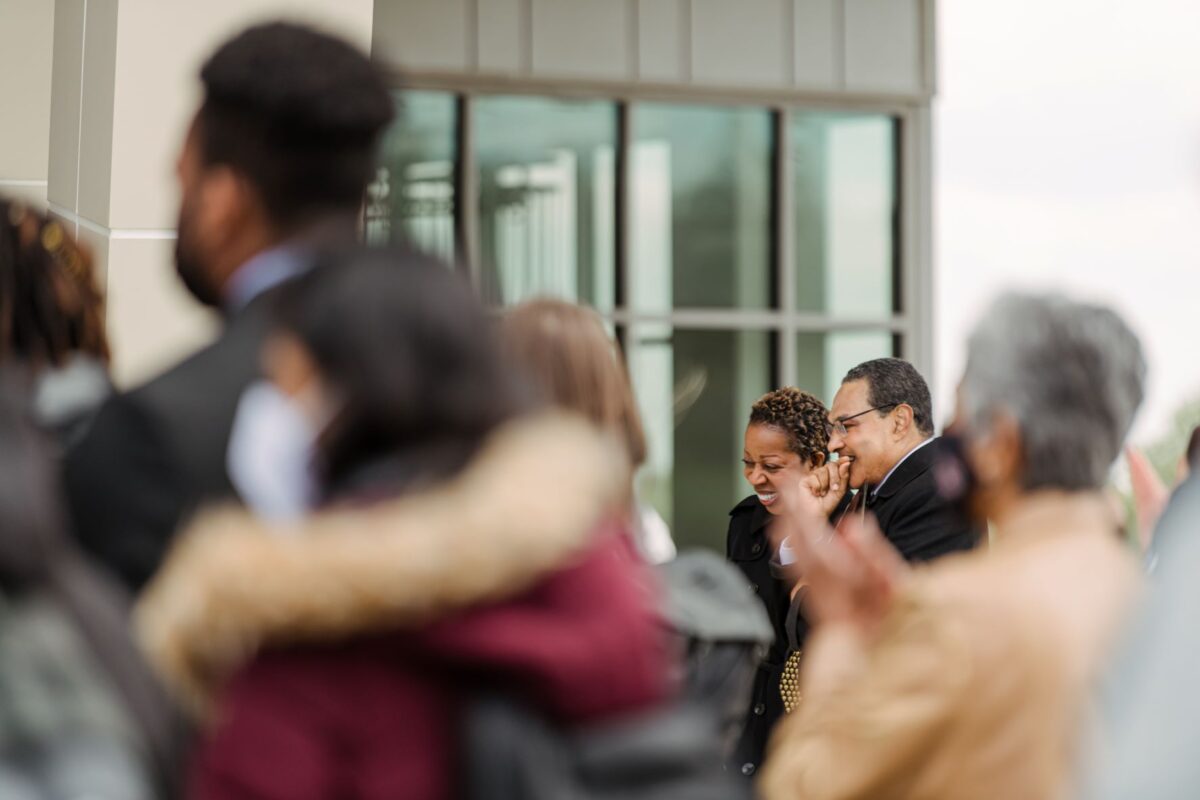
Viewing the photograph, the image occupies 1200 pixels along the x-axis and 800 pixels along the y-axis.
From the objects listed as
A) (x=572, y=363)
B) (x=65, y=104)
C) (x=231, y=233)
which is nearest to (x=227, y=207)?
(x=231, y=233)

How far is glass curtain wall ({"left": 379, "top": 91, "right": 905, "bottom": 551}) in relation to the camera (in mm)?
11180

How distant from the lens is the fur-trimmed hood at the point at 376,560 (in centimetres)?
162

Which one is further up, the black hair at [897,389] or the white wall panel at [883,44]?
the white wall panel at [883,44]

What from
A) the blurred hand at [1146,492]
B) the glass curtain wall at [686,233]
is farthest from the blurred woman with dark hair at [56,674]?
the glass curtain wall at [686,233]

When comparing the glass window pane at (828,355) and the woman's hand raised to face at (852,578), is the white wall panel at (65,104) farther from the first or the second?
the glass window pane at (828,355)

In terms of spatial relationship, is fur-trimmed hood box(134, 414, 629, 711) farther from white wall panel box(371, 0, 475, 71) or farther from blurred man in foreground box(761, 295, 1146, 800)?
white wall panel box(371, 0, 475, 71)

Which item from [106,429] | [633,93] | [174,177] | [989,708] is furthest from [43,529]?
[633,93]

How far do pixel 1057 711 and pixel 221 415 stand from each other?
1130 millimetres

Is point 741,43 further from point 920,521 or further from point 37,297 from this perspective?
point 37,297

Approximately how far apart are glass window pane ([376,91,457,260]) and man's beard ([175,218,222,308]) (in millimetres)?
8637

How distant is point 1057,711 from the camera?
2.18 metres

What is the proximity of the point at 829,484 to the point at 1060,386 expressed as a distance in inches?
130

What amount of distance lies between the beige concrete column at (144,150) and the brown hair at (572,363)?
329cm

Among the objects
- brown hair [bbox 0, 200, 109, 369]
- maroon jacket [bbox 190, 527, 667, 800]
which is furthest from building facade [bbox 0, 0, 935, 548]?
maroon jacket [bbox 190, 527, 667, 800]
